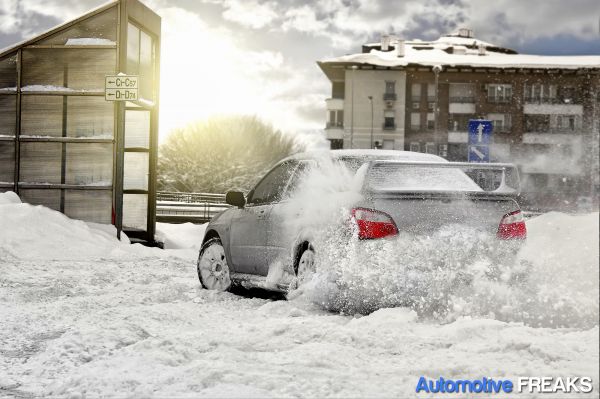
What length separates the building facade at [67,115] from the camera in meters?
17.4

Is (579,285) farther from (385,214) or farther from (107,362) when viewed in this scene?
(107,362)

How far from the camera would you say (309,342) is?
5926 millimetres

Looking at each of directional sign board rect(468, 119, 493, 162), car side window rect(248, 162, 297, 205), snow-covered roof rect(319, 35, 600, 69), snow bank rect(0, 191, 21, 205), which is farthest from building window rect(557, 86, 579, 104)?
car side window rect(248, 162, 297, 205)

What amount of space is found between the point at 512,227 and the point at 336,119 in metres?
64.5

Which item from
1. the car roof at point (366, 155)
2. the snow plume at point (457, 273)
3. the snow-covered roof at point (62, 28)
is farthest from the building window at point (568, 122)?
the snow plume at point (457, 273)

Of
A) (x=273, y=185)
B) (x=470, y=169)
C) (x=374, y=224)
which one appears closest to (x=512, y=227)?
(x=470, y=169)

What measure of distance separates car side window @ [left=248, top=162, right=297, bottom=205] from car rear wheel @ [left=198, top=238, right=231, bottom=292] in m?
0.90

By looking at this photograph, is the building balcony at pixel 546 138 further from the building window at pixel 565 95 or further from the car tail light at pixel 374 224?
the car tail light at pixel 374 224

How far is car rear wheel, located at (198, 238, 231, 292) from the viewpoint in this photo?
9.79m

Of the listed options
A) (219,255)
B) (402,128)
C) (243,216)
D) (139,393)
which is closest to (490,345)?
(139,393)

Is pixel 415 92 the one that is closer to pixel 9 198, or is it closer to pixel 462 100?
pixel 462 100

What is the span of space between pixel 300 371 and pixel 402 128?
66.6 metres

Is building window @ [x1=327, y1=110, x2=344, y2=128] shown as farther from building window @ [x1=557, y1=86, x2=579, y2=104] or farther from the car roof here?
the car roof

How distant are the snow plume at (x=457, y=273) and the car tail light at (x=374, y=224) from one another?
0.07 m
